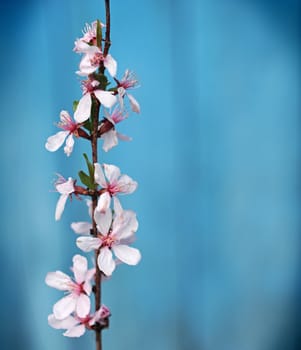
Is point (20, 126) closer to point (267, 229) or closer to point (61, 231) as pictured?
point (61, 231)

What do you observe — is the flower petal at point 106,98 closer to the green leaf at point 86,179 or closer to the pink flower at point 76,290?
the green leaf at point 86,179

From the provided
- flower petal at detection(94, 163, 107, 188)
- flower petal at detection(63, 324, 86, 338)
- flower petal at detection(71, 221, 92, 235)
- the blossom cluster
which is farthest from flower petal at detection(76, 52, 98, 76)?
flower petal at detection(63, 324, 86, 338)

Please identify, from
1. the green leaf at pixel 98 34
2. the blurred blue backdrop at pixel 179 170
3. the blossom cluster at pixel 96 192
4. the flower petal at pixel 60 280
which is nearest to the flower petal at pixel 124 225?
the blossom cluster at pixel 96 192

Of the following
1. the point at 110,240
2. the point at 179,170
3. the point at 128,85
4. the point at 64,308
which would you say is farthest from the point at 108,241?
the point at 179,170

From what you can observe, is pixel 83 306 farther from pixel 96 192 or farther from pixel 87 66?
pixel 87 66

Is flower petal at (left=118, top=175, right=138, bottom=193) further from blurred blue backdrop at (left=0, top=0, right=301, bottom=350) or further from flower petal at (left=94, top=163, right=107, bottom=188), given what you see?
blurred blue backdrop at (left=0, top=0, right=301, bottom=350)

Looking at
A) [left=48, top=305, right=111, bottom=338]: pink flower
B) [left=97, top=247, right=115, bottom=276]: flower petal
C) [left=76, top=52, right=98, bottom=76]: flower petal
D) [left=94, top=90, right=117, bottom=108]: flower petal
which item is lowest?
[left=48, top=305, right=111, bottom=338]: pink flower
